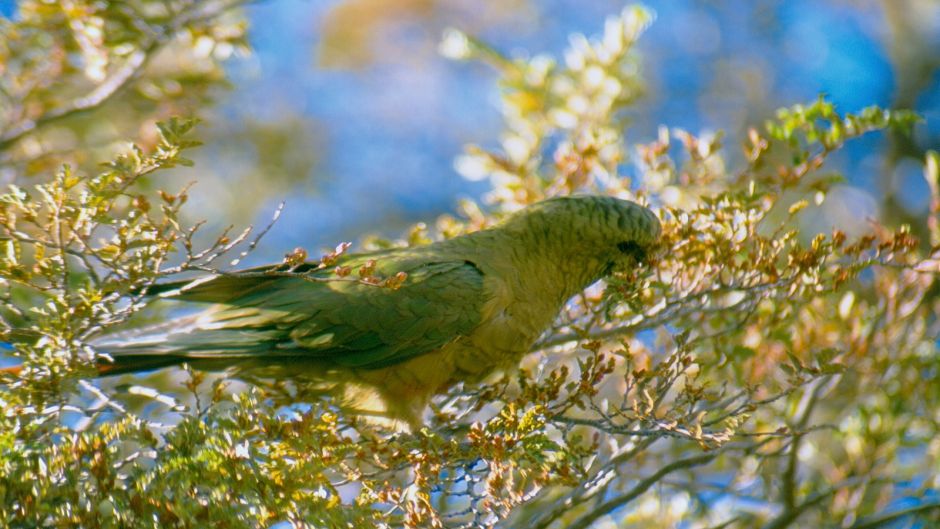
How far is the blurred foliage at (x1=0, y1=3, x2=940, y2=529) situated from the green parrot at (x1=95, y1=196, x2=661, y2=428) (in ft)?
0.42

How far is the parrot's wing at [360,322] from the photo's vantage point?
129 inches

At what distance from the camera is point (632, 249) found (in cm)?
342

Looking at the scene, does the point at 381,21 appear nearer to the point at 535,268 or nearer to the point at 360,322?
the point at 535,268

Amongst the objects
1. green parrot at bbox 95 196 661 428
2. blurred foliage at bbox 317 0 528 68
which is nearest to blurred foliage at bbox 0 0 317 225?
green parrot at bbox 95 196 661 428

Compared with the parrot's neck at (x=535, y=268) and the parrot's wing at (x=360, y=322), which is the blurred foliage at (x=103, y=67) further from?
the parrot's neck at (x=535, y=268)

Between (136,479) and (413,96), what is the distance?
11.1 metres

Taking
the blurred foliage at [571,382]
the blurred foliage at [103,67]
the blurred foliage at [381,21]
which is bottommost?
the blurred foliage at [571,382]

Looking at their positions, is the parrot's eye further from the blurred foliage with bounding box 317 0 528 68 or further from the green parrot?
the blurred foliage with bounding box 317 0 528 68

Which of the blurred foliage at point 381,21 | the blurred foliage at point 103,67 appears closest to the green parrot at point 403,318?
the blurred foliage at point 103,67

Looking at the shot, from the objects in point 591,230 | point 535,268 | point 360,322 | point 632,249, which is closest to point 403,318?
point 360,322

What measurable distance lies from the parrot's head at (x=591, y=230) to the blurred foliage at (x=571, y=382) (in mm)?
100

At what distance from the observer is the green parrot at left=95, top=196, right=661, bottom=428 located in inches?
129

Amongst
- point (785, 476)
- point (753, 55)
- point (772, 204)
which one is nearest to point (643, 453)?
point (785, 476)

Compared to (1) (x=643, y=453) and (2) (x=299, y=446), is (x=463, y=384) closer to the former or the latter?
(1) (x=643, y=453)
